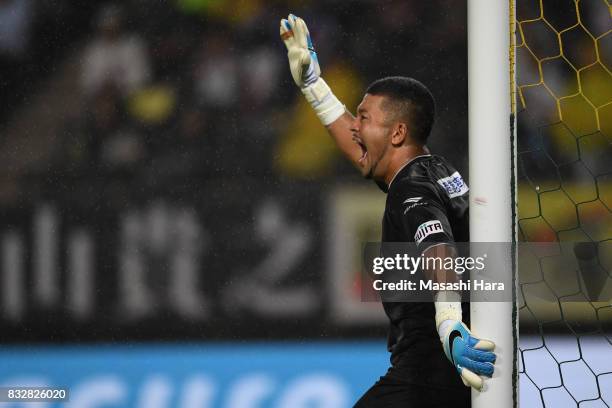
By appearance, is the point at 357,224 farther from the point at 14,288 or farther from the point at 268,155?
the point at 14,288

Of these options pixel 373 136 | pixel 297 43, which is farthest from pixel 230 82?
pixel 373 136

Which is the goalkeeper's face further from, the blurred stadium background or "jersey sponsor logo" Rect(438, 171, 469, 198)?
the blurred stadium background

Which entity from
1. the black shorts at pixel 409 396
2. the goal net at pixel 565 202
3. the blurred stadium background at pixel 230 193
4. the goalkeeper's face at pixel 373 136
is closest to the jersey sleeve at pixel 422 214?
the goalkeeper's face at pixel 373 136

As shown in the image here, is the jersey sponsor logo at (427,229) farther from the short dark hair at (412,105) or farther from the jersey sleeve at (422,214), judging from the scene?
the short dark hair at (412,105)

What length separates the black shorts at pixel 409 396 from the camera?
2.32m

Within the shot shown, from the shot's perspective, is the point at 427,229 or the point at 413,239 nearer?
the point at 427,229

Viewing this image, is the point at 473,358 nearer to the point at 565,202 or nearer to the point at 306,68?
the point at 306,68

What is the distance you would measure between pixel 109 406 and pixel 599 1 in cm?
235

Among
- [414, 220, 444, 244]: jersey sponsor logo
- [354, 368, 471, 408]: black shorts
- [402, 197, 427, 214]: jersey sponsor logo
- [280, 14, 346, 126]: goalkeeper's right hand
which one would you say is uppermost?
[280, 14, 346, 126]: goalkeeper's right hand

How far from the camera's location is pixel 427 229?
81.6 inches

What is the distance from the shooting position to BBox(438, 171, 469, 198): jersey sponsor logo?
2334 mm

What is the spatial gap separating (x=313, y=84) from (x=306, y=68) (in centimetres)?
7

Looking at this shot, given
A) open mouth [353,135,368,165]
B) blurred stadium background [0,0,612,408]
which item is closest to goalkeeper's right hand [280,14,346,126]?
open mouth [353,135,368,165]

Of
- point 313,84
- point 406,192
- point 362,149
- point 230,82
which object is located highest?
point 230,82
